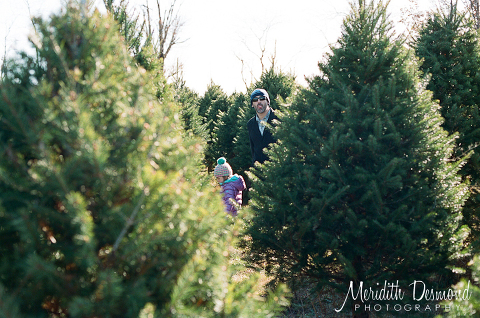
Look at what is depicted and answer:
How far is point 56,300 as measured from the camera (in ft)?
5.08

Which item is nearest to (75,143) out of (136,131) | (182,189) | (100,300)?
(136,131)

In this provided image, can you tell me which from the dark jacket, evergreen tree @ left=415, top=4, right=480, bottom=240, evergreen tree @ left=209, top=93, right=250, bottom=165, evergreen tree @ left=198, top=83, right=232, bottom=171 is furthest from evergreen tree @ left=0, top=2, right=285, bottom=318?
evergreen tree @ left=198, top=83, right=232, bottom=171

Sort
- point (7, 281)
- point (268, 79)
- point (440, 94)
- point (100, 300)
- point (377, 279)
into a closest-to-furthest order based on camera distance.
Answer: point (100, 300) → point (7, 281) → point (377, 279) → point (440, 94) → point (268, 79)

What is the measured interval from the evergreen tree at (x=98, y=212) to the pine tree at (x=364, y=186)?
4.06 ft

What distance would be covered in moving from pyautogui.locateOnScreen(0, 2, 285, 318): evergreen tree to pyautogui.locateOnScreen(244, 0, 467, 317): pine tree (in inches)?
48.7

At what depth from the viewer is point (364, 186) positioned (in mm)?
2822

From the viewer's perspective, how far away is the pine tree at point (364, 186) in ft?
9.03

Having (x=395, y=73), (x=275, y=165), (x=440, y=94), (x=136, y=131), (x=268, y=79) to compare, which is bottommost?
(x=136, y=131)

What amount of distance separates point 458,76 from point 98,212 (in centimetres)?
549

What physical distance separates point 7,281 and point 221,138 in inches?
437

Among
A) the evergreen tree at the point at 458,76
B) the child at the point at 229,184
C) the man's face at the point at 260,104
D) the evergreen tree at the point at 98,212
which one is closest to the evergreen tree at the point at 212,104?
the child at the point at 229,184

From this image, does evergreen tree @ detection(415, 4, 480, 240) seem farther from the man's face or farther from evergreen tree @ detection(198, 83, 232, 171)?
evergreen tree @ detection(198, 83, 232, 171)

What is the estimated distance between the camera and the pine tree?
108 inches

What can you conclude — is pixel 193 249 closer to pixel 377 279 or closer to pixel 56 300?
pixel 56 300
